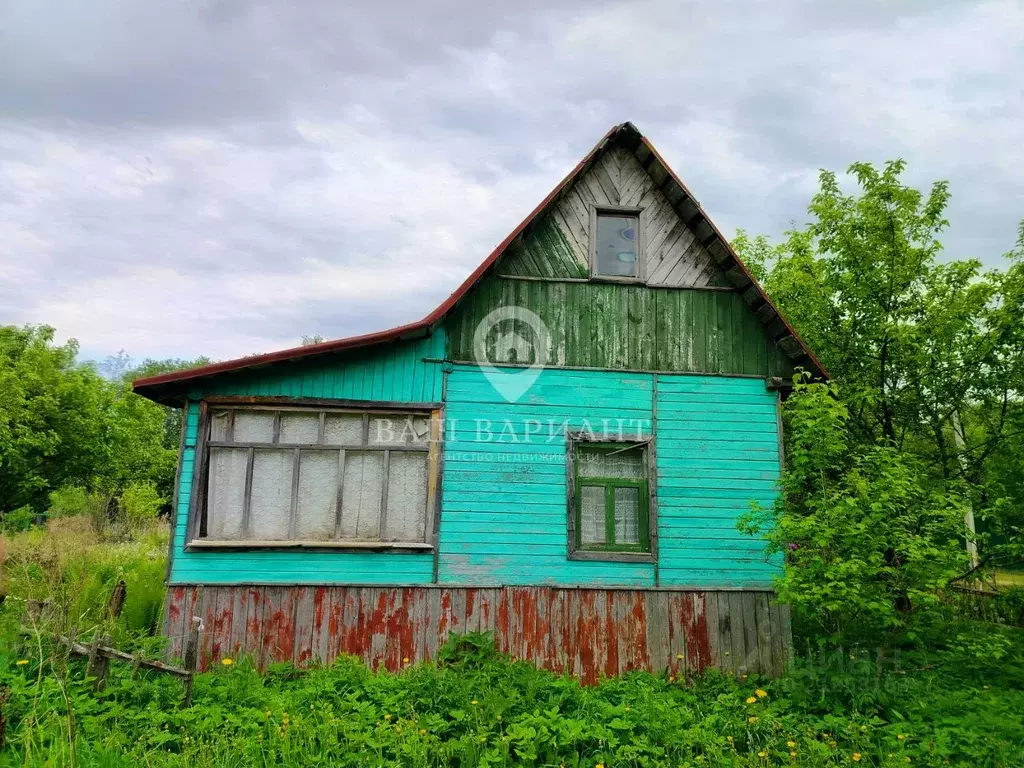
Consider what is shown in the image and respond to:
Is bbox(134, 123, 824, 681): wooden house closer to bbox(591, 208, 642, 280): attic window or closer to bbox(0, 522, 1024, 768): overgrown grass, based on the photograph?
bbox(591, 208, 642, 280): attic window

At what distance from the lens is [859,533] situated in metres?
6.66

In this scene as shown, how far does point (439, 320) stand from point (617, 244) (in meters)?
2.87

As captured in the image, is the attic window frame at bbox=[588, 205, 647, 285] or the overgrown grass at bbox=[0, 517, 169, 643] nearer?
the overgrown grass at bbox=[0, 517, 169, 643]

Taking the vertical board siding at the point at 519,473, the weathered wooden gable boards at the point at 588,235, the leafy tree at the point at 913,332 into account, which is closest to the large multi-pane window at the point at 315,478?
the vertical board siding at the point at 519,473

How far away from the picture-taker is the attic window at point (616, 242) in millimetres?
9141

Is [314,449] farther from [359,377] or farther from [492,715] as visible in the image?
[492,715]

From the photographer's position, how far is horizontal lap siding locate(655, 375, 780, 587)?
837 centimetres

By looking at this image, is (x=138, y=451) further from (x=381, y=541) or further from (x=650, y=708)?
(x=650, y=708)

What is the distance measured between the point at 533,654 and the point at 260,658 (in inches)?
128

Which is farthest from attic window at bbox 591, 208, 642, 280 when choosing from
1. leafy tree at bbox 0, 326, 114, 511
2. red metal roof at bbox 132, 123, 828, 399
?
leafy tree at bbox 0, 326, 114, 511

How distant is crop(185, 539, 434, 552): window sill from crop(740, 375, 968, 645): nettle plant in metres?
4.02

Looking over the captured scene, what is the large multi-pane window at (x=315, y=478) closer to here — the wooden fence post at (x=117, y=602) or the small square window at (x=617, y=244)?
the wooden fence post at (x=117, y=602)

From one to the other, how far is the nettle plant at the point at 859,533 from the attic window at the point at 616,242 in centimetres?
306

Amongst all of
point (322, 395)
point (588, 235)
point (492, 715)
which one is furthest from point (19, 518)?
point (492, 715)
